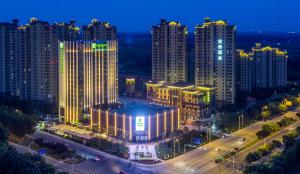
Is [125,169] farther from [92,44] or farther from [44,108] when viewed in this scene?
[44,108]

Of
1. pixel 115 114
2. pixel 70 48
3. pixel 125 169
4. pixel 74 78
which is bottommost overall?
pixel 125 169

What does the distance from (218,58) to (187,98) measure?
9.64 feet

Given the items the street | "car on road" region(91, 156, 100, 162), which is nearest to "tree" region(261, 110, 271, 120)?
the street

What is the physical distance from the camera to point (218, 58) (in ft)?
76.2

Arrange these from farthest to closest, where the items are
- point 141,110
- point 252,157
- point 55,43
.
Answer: point 55,43 < point 141,110 < point 252,157

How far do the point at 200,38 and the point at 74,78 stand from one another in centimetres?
695

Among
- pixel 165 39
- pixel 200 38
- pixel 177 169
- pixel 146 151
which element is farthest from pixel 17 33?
pixel 177 169

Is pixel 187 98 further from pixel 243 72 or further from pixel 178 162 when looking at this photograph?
pixel 178 162

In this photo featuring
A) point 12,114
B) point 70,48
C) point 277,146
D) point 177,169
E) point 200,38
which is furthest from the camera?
point 200,38

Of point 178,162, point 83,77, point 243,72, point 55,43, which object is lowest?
point 178,162

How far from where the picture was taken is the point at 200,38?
23703 mm

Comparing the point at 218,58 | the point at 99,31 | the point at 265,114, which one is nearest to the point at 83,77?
the point at 99,31

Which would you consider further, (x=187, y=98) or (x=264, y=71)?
(x=264, y=71)

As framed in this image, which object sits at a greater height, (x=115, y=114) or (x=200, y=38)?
(x=200, y=38)
